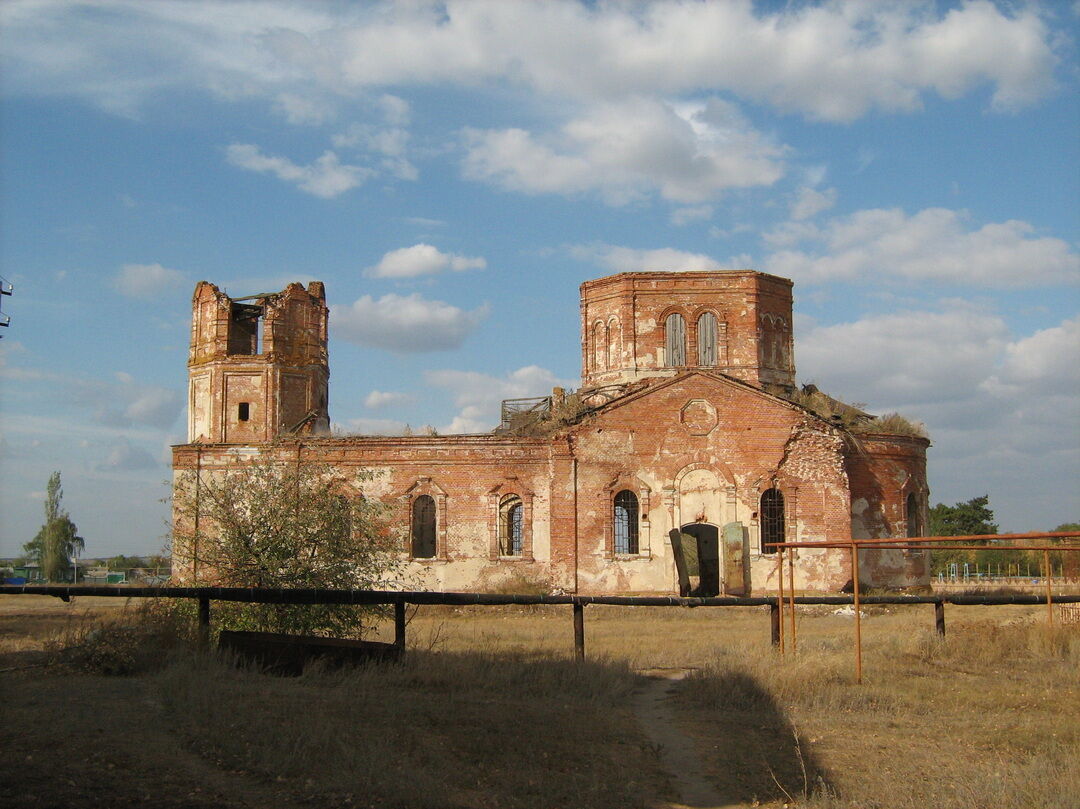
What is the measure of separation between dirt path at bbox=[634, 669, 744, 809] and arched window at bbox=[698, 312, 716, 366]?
20274mm

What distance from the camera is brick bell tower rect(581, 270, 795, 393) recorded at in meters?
33.4

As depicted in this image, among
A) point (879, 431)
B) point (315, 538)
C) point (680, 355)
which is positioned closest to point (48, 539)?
point (680, 355)

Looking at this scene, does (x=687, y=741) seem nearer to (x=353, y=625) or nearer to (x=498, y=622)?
(x=353, y=625)

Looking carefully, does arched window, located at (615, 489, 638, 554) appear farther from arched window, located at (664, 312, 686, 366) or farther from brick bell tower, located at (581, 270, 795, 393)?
arched window, located at (664, 312, 686, 366)

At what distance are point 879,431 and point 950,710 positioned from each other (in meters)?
20.2

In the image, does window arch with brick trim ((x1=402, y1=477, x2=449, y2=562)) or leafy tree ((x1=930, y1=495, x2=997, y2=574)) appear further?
leafy tree ((x1=930, y1=495, x2=997, y2=574))

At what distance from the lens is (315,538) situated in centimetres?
1429

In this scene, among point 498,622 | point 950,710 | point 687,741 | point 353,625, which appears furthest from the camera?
point 498,622

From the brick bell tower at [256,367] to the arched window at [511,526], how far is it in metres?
6.92

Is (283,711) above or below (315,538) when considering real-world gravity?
below

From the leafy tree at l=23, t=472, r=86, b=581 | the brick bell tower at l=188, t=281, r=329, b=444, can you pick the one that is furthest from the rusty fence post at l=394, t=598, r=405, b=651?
the leafy tree at l=23, t=472, r=86, b=581

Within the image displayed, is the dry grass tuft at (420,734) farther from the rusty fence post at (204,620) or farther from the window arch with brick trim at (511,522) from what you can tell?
the window arch with brick trim at (511,522)

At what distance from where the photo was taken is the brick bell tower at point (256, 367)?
33.3 metres

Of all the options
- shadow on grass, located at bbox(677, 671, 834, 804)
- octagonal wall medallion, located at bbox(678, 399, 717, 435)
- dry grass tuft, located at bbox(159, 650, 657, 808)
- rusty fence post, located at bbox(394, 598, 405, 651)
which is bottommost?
shadow on grass, located at bbox(677, 671, 834, 804)
